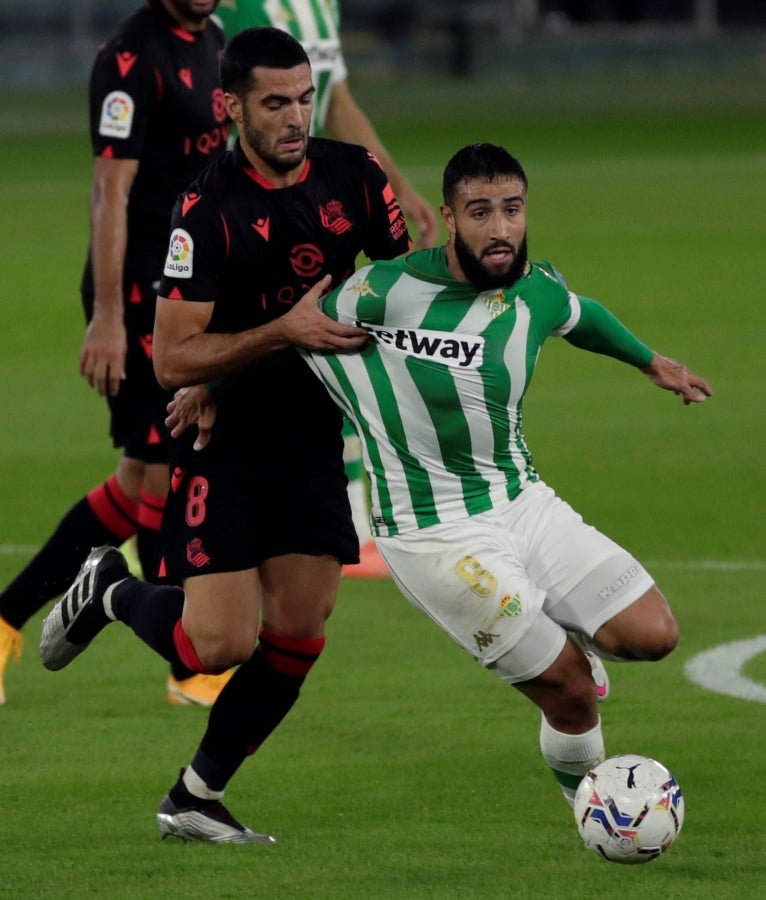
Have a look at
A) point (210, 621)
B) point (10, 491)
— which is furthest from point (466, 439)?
point (10, 491)

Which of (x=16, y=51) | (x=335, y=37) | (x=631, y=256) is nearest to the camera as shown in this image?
(x=335, y=37)

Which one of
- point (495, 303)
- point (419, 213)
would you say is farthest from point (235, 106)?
point (419, 213)

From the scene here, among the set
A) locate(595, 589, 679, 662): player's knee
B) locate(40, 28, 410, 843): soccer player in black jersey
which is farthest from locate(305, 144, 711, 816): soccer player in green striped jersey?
locate(40, 28, 410, 843): soccer player in black jersey

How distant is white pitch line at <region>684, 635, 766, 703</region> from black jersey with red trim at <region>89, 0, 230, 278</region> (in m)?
2.22

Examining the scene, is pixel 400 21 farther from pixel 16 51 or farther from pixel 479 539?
pixel 479 539

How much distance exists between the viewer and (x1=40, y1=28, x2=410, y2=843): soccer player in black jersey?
504 centimetres

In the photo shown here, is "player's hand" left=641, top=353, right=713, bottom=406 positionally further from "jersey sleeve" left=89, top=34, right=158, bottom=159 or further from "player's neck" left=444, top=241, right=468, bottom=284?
"jersey sleeve" left=89, top=34, right=158, bottom=159

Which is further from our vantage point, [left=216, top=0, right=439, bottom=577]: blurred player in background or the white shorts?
[left=216, top=0, right=439, bottom=577]: blurred player in background

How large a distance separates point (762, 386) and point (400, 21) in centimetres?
3212

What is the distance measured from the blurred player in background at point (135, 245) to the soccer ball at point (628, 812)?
1916 mm

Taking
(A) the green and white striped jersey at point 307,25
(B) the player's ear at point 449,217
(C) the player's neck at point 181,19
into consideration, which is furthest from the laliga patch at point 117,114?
(B) the player's ear at point 449,217

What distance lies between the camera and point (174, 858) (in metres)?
5.00

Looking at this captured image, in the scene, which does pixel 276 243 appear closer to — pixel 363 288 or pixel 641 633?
pixel 363 288

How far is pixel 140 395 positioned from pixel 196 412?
4.86ft
